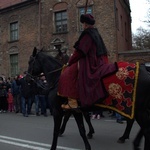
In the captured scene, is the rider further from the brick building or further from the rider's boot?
the brick building

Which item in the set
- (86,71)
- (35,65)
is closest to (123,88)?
(86,71)

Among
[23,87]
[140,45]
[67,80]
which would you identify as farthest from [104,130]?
[140,45]

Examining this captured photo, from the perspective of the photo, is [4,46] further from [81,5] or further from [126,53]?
[126,53]

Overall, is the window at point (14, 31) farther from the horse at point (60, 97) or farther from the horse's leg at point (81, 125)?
the horse's leg at point (81, 125)

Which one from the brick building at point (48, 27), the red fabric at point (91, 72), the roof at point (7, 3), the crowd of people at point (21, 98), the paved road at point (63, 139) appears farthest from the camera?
the roof at point (7, 3)

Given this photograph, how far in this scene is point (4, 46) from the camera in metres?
29.9

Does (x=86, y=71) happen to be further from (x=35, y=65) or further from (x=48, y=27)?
(x=48, y=27)

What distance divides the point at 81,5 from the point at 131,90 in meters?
20.0

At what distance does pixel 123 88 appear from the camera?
5.28 m

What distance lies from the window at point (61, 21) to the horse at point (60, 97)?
1868 centimetres

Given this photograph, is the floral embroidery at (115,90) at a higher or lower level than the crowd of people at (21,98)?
higher

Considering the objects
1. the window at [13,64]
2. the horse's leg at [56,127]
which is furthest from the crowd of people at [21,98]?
the window at [13,64]

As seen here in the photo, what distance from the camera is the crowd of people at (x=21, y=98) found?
1445cm

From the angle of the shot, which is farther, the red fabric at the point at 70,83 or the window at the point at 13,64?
the window at the point at 13,64
